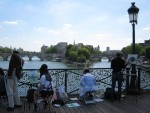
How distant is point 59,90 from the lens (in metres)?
11.3

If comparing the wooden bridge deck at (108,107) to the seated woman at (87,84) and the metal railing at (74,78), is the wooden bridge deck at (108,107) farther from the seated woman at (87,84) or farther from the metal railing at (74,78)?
the metal railing at (74,78)

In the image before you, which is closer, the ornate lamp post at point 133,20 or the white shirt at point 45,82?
the white shirt at point 45,82

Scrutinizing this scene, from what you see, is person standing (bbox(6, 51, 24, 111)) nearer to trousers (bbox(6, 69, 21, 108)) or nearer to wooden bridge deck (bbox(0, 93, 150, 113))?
trousers (bbox(6, 69, 21, 108))

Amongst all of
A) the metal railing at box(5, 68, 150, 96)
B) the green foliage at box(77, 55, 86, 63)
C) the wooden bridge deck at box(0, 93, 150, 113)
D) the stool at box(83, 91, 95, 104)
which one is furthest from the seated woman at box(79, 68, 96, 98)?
the green foliage at box(77, 55, 86, 63)

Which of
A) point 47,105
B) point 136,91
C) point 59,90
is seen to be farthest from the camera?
point 136,91

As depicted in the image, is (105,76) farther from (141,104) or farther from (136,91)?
(141,104)

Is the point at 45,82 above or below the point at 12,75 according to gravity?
below

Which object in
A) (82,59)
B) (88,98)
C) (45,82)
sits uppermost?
(45,82)

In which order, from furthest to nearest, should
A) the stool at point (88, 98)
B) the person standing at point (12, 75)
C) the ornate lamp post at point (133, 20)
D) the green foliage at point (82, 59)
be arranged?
the green foliage at point (82, 59) → the ornate lamp post at point (133, 20) → the stool at point (88, 98) → the person standing at point (12, 75)

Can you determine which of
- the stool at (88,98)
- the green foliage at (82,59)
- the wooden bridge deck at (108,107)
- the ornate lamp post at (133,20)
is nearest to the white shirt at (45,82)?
the wooden bridge deck at (108,107)

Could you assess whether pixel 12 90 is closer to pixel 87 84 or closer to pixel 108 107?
pixel 87 84

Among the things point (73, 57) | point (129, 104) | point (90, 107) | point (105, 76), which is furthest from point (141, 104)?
point (73, 57)

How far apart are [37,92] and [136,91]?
553 cm

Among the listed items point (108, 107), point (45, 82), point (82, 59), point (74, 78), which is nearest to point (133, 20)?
point (74, 78)
